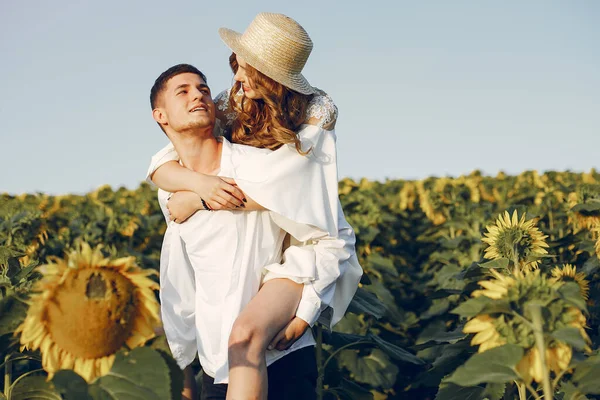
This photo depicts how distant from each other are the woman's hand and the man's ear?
1.26 feet

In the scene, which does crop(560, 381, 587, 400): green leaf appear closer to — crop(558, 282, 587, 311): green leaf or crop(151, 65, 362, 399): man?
crop(558, 282, 587, 311): green leaf

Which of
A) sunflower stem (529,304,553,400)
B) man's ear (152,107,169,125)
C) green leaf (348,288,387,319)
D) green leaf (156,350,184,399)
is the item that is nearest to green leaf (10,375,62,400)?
green leaf (156,350,184,399)

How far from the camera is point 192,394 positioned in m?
3.10

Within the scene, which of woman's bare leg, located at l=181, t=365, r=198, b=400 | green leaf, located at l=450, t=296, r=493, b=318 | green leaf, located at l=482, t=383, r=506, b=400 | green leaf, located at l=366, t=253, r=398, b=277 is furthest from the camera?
green leaf, located at l=366, t=253, r=398, b=277

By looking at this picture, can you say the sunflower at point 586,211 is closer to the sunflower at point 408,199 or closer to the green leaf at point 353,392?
the green leaf at point 353,392

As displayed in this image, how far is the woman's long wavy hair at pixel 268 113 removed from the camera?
3.01 m

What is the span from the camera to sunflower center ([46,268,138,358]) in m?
1.61

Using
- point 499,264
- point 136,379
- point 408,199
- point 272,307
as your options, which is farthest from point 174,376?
Result: point 408,199

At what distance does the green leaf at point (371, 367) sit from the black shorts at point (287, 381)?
1.46m

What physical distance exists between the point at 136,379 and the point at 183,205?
1.42 meters

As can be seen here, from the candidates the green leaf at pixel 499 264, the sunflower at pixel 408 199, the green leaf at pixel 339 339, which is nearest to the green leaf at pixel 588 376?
the green leaf at pixel 499 264

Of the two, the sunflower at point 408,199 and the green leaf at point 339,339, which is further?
A: the sunflower at point 408,199

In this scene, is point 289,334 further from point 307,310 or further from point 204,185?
point 204,185

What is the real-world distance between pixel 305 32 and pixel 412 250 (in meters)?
6.29
